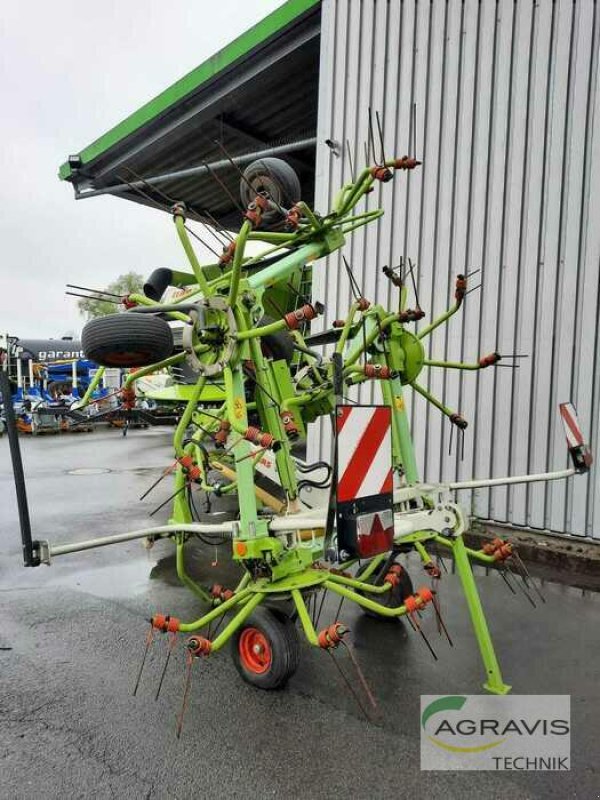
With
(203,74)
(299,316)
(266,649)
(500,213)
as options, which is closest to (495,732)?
(266,649)

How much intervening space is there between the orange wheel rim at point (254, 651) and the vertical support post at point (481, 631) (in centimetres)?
105

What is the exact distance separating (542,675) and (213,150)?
1051 cm

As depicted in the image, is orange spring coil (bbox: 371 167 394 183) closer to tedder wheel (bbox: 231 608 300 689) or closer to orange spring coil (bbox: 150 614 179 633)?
tedder wheel (bbox: 231 608 300 689)

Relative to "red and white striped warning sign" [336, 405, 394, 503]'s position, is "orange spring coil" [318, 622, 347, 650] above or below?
below

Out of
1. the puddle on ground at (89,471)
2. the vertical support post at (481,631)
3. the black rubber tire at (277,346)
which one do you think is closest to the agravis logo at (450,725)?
the vertical support post at (481,631)

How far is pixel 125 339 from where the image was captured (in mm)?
2771

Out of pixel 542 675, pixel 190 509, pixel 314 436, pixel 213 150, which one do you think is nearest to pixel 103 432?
pixel 213 150

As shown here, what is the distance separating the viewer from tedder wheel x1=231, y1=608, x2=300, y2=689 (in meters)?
2.75

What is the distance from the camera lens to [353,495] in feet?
7.66

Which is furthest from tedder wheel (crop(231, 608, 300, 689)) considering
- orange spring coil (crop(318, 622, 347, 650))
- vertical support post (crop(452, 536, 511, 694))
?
vertical support post (crop(452, 536, 511, 694))

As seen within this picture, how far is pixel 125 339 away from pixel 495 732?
2.52 m

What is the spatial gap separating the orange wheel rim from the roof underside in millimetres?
4855

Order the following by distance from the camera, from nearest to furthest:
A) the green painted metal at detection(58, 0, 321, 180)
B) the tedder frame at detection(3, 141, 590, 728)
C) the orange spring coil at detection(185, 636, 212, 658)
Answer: the orange spring coil at detection(185, 636, 212, 658) < the tedder frame at detection(3, 141, 590, 728) < the green painted metal at detection(58, 0, 321, 180)

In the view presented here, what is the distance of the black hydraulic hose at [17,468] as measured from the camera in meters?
2.36
